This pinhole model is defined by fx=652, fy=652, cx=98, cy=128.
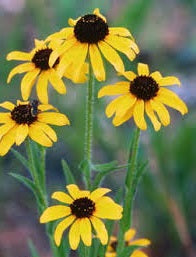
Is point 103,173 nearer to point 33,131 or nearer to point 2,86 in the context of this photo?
point 33,131

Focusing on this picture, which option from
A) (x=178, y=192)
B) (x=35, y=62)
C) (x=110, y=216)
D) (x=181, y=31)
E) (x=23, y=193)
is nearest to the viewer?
(x=110, y=216)

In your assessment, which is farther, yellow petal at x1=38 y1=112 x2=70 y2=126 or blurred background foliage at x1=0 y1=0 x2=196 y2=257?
blurred background foliage at x1=0 y1=0 x2=196 y2=257

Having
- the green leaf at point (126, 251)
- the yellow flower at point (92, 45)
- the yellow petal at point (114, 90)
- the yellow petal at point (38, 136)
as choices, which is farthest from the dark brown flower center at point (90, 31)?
the green leaf at point (126, 251)

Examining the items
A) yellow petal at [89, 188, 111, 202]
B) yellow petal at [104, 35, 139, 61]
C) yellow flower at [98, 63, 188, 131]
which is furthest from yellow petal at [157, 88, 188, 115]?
yellow petal at [89, 188, 111, 202]

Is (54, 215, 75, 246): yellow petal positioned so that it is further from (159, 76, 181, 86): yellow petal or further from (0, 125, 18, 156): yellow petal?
(159, 76, 181, 86): yellow petal

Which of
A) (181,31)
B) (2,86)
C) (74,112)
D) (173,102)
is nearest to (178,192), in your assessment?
(74,112)
